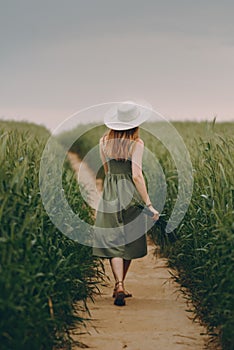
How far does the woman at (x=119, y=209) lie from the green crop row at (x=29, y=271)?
479mm

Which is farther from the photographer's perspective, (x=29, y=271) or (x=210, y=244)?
(x=210, y=244)

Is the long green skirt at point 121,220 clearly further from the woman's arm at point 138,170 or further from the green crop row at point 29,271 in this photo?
the green crop row at point 29,271

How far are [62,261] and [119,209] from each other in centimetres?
114

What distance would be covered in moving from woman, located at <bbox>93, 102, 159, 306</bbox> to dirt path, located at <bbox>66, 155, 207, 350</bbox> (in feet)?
0.75

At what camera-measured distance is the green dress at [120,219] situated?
6.64 metres

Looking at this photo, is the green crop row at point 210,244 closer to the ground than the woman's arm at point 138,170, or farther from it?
closer to the ground

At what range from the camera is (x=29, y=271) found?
4.69 meters

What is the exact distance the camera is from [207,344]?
17.8ft

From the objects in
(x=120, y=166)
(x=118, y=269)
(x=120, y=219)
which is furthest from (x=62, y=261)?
(x=120, y=166)

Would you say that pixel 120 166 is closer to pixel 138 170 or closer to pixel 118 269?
pixel 138 170

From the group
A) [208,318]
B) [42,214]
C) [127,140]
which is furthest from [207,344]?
[127,140]

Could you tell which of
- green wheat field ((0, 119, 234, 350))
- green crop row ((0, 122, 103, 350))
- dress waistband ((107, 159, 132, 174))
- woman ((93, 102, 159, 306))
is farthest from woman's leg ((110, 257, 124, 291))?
dress waistband ((107, 159, 132, 174))

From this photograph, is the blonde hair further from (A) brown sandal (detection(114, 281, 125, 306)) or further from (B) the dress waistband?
(A) brown sandal (detection(114, 281, 125, 306))

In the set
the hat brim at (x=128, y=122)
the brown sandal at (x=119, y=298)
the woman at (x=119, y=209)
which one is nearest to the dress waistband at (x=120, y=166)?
the woman at (x=119, y=209)
